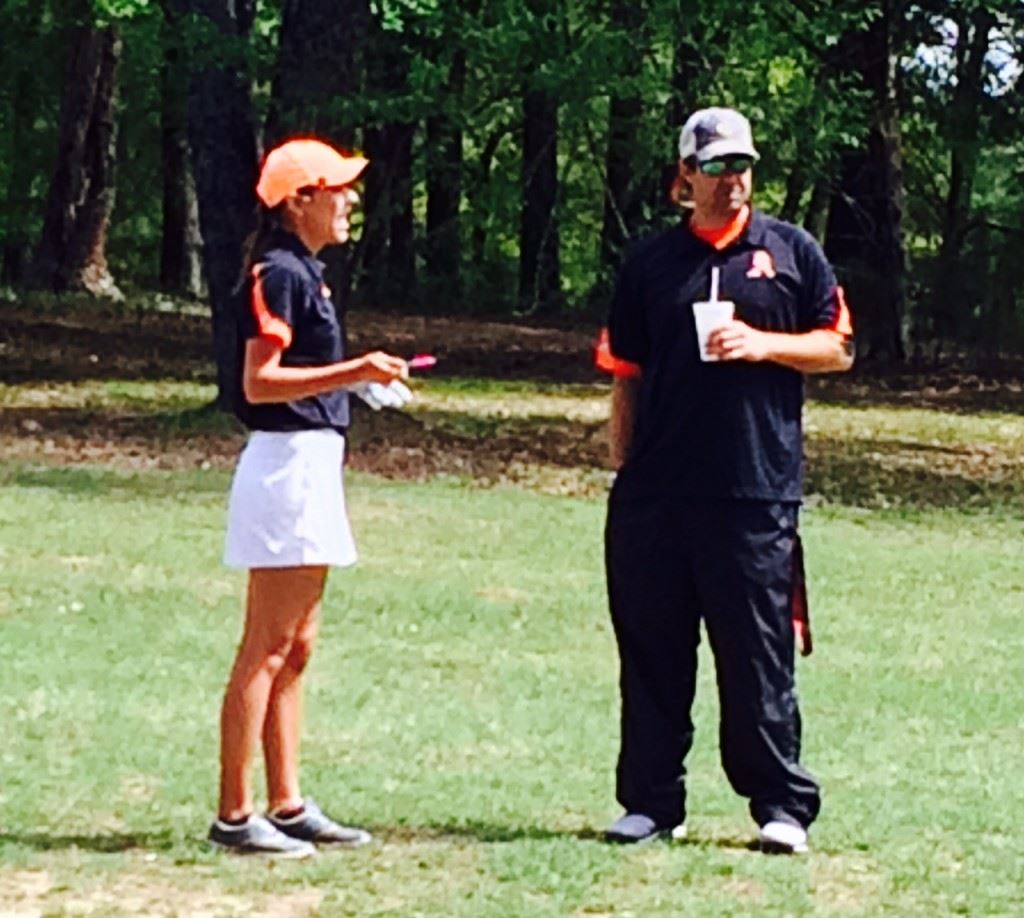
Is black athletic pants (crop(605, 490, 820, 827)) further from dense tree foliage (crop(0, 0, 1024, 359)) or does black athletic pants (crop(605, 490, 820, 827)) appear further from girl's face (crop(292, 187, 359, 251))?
dense tree foliage (crop(0, 0, 1024, 359))

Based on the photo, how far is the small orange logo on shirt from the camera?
623 cm

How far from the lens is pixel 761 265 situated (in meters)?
6.24

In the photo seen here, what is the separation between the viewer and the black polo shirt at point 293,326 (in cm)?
604

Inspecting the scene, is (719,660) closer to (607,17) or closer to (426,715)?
(426,715)

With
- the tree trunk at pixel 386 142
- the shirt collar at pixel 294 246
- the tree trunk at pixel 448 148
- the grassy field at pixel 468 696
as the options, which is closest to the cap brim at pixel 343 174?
the shirt collar at pixel 294 246

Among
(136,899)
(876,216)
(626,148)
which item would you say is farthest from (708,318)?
(876,216)

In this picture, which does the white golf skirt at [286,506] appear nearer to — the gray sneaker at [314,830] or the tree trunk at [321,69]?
the gray sneaker at [314,830]

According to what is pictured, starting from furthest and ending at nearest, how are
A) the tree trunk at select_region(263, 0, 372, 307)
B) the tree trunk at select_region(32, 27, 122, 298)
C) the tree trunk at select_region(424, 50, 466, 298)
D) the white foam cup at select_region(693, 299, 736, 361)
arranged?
the tree trunk at select_region(32, 27, 122, 298), the tree trunk at select_region(424, 50, 466, 298), the tree trunk at select_region(263, 0, 372, 307), the white foam cup at select_region(693, 299, 736, 361)

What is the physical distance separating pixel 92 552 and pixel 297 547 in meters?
7.16

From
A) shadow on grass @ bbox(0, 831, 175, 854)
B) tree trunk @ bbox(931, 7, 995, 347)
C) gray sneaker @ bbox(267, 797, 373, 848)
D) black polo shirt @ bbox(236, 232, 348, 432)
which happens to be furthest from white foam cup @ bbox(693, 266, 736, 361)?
tree trunk @ bbox(931, 7, 995, 347)

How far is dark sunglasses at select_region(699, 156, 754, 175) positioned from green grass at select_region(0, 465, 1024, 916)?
69.9 inches

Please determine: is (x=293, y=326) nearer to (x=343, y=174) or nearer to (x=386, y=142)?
(x=343, y=174)

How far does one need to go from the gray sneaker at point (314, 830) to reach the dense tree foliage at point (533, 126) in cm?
1221

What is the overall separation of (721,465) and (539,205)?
27.5m
